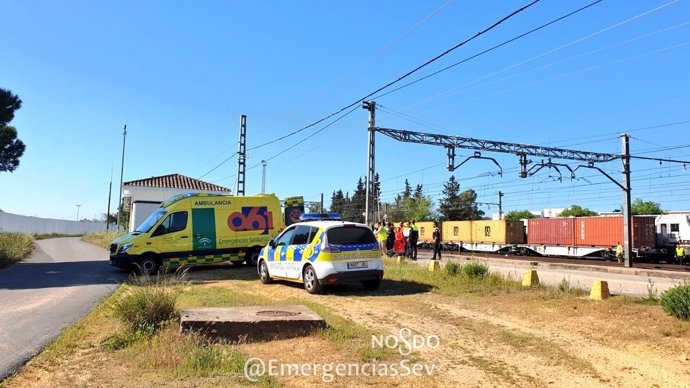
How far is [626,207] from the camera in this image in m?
26.0

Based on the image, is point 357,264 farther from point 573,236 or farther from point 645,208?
point 645,208

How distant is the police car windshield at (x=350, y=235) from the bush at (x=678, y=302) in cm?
571

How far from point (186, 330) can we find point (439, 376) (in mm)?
3098

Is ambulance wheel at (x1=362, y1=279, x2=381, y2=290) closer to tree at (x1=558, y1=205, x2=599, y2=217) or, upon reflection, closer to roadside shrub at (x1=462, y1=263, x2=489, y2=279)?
roadside shrub at (x1=462, y1=263, x2=489, y2=279)

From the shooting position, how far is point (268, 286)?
13.0 metres

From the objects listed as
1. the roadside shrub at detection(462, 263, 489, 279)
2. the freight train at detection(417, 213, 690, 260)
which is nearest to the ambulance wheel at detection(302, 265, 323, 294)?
the roadside shrub at detection(462, 263, 489, 279)

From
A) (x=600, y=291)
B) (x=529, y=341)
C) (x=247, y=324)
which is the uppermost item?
(x=600, y=291)

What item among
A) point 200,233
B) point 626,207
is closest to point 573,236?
point 626,207

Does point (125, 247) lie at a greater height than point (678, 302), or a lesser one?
greater

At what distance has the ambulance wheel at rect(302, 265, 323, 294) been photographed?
11.2 m

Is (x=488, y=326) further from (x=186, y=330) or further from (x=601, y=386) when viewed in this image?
(x=186, y=330)

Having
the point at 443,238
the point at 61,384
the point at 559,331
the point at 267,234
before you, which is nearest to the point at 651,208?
the point at 443,238

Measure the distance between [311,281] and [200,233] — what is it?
23.7 ft

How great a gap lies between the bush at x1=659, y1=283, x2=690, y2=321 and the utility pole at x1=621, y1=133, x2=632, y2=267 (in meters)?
19.5
